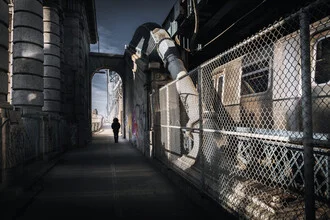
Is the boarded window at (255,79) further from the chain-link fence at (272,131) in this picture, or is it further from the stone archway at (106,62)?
the stone archway at (106,62)

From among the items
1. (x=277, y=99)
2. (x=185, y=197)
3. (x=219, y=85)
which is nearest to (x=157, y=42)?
(x=219, y=85)

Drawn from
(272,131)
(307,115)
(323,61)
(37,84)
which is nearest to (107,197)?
(272,131)

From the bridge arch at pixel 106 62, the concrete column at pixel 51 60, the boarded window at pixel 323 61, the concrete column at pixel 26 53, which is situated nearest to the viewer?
the boarded window at pixel 323 61

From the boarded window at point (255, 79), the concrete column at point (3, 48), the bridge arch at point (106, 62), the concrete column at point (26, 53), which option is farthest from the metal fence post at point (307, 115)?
the bridge arch at point (106, 62)

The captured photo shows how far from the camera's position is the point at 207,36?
909cm

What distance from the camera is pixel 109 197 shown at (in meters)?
4.59

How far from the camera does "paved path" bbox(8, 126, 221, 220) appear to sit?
3754 millimetres

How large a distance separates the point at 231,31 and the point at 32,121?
24.2 feet

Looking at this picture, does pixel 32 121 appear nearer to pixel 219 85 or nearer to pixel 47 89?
pixel 47 89

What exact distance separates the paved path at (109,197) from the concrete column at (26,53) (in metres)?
3.14

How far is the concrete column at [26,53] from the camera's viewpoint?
7996 millimetres

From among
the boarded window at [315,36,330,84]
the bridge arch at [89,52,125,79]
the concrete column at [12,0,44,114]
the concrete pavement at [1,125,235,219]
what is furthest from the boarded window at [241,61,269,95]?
the bridge arch at [89,52,125,79]

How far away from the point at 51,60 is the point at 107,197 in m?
9.10

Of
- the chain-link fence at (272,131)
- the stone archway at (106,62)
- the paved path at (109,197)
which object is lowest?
the paved path at (109,197)
